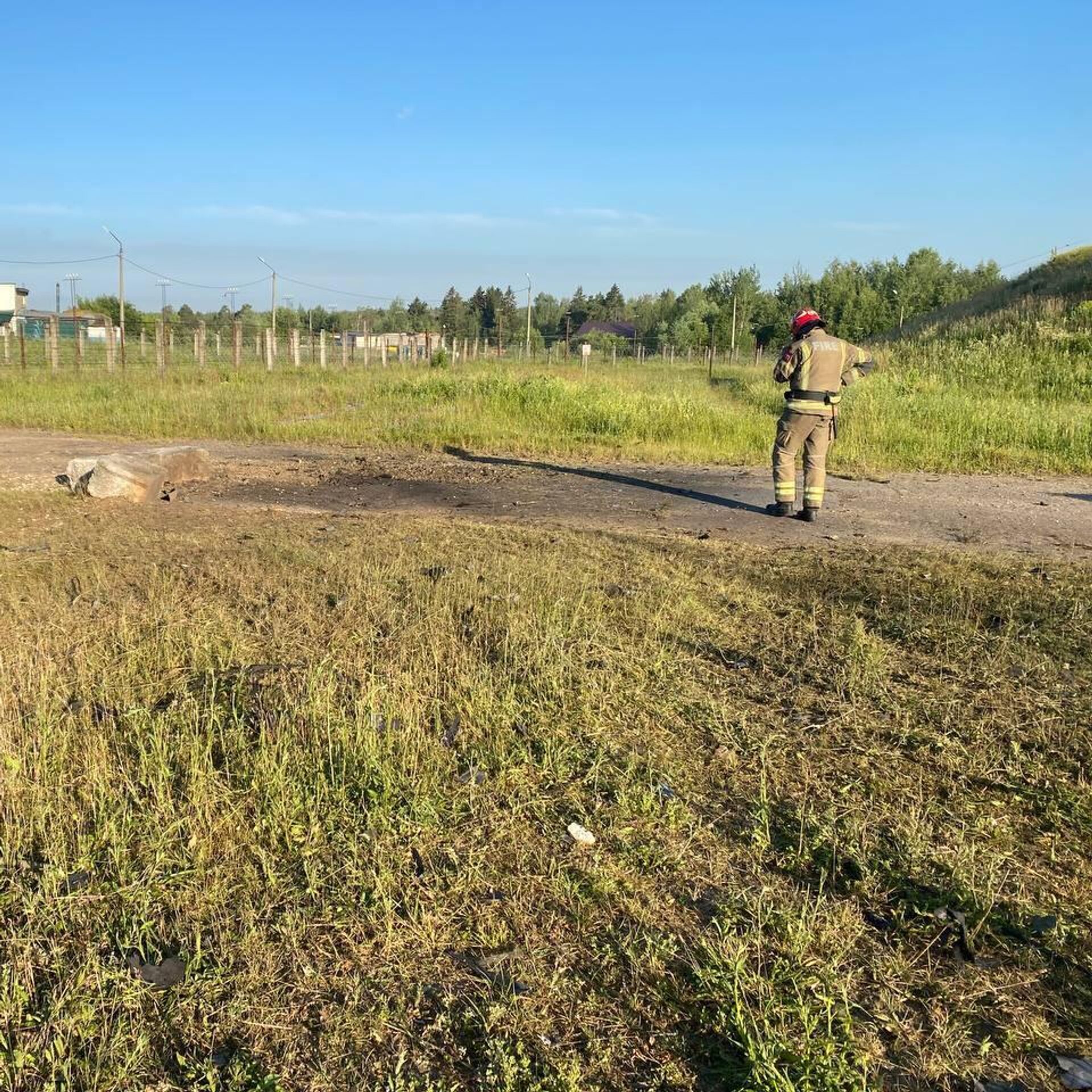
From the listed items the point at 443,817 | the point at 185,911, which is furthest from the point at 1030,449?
the point at 185,911

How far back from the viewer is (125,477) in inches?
336

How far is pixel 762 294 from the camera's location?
5978 centimetres

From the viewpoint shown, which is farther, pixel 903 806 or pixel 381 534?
pixel 381 534

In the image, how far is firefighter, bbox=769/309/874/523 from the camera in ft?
25.9

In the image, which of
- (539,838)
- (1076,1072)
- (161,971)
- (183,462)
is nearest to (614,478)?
(183,462)

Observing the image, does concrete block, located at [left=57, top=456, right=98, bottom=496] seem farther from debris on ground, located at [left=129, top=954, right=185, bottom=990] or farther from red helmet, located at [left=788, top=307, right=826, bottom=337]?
debris on ground, located at [left=129, top=954, right=185, bottom=990]

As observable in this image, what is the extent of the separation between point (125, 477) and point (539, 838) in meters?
7.01

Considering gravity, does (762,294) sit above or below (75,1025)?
above

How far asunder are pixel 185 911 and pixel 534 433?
1120 centimetres

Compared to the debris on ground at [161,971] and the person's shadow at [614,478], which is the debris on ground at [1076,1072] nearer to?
the debris on ground at [161,971]

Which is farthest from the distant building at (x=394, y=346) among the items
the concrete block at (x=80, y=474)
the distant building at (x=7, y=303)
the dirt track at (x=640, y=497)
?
the concrete block at (x=80, y=474)

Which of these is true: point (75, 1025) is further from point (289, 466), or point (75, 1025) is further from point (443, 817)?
point (289, 466)

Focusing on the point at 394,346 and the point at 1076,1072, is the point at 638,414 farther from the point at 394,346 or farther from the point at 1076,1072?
the point at 394,346

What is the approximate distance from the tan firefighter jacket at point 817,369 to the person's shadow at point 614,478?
1.06 metres
